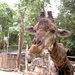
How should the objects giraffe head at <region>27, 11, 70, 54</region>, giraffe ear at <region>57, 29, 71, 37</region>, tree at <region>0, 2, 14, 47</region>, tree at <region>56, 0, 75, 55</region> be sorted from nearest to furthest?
giraffe head at <region>27, 11, 70, 54</region> → giraffe ear at <region>57, 29, 71, 37</region> → tree at <region>56, 0, 75, 55</region> → tree at <region>0, 2, 14, 47</region>

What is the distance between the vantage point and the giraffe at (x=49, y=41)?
1390 mm

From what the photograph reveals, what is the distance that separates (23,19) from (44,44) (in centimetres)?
951

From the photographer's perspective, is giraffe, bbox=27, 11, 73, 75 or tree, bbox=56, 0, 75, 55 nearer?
giraffe, bbox=27, 11, 73, 75

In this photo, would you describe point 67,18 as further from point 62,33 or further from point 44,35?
point 44,35

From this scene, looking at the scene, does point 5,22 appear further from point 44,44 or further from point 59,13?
point 44,44

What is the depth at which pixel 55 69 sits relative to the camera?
2.00m

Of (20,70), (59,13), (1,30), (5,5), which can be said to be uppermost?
(5,5)

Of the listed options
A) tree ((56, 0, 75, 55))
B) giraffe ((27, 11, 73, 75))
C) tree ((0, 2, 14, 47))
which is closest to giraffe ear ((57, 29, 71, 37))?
giraffe ((27, 11, 73, 75))

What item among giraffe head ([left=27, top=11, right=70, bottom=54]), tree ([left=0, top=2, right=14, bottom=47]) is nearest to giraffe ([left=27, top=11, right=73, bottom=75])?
giraffe head ([left=27, top=11, right=70, bottom=54])

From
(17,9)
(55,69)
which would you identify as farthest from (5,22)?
(55,69)

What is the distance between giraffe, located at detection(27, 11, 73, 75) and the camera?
1390 millimetres

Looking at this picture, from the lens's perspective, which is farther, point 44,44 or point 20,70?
point 20,70

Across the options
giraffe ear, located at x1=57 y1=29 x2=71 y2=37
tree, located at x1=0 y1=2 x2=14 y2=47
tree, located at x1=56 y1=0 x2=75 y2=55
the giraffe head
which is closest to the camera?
the giraffe head

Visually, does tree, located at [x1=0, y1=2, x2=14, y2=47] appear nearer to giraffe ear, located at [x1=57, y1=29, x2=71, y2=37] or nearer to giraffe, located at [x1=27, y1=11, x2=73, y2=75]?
giraffe, located at [x1=27, y1=11, x2=73, y2=75]
